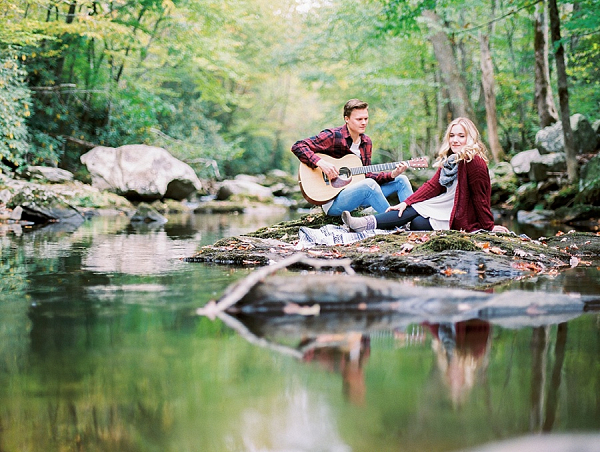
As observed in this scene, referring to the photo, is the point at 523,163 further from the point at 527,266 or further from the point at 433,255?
the point at 433,255

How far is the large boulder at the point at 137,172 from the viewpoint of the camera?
17.2 m

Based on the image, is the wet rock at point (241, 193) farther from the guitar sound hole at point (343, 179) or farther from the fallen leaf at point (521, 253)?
the fallen leaf at point (521, 253)

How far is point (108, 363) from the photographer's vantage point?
7.76 feet

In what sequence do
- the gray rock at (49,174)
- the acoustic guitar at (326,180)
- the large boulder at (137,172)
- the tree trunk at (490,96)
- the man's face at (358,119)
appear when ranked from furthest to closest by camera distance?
the tree trunk at (490,96) < the large boulder at (137,172) < the gray rock at (49,174) < the acoustic guitar at (326,180) < the man's face at (358,119)

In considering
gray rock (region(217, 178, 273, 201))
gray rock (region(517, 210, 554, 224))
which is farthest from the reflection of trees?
gray rock (region(217, 178, 273, 201))

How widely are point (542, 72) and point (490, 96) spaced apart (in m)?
3.22

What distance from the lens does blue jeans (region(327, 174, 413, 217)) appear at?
254 inches

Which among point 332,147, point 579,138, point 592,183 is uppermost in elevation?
point 579,138

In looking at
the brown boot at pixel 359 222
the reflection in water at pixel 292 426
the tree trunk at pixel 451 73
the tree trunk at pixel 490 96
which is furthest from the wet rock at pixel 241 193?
the reflection in water at pixel 292 426

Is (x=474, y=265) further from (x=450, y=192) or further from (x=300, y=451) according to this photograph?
(x=300, y=451)

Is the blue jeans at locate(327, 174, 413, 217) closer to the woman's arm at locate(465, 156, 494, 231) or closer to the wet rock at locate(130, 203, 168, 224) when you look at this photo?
the woman's arm at locate(465, 156, 494, 231)

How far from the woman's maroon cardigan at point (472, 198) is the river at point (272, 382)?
2717 mm

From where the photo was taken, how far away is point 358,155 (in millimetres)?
6828

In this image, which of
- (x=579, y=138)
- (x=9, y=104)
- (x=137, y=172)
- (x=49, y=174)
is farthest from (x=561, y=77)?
(x=49, y=174)
